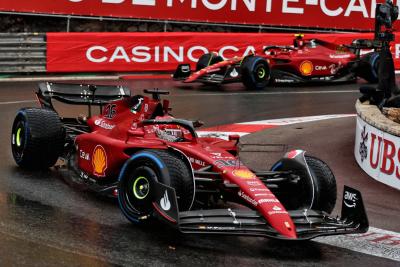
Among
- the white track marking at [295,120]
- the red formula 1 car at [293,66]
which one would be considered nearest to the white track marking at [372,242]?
the white track marking at [295,120]

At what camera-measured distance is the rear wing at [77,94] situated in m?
11.5


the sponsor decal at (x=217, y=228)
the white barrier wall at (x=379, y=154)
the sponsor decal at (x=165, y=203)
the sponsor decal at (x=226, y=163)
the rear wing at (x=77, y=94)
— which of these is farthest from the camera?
the rear wing at (x=77, y=94)

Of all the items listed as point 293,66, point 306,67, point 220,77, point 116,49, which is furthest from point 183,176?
point 116,49

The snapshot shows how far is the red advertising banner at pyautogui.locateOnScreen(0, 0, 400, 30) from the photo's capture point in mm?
23031

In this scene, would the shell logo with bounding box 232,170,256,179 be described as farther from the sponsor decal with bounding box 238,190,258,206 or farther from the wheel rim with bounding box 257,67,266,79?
the wheel rim with bounding box 257,67,266,79

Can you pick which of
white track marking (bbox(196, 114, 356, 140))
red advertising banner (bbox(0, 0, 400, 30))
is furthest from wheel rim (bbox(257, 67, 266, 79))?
red advertising banner (bbox(0, 0, 400, 30))

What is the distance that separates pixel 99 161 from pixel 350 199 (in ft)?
9.28

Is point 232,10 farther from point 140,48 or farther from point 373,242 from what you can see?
point 373,242

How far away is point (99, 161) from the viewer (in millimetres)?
9375

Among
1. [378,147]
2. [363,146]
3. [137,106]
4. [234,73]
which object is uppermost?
[137,106]

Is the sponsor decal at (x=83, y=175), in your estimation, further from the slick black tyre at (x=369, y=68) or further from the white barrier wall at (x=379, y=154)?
the slick black tyre at (x=369, y=68)

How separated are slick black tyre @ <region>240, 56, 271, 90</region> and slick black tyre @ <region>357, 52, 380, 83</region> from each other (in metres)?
3.18

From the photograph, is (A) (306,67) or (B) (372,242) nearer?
(B) (372,242)

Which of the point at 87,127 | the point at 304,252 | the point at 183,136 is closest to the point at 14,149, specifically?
the point at 87,127
